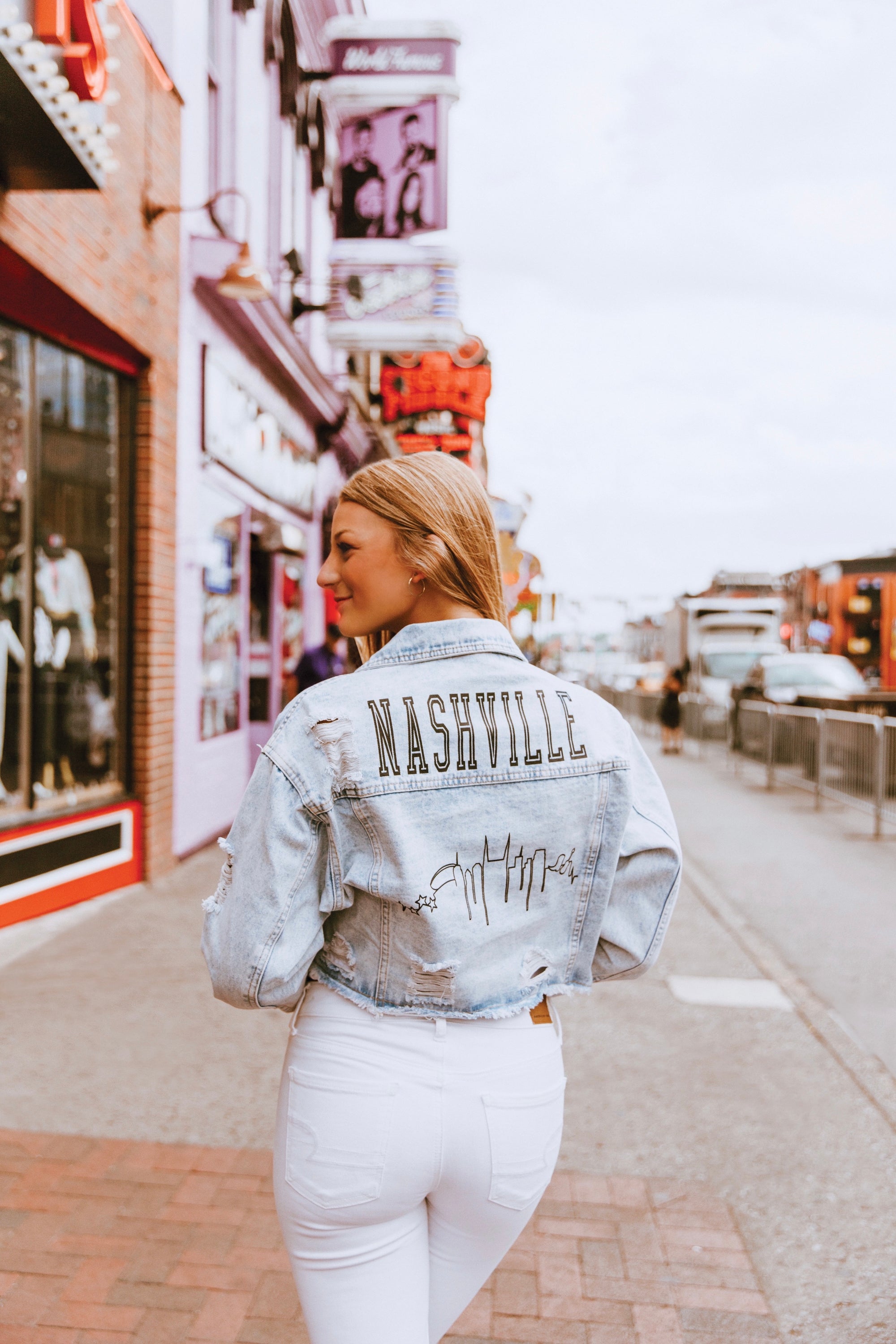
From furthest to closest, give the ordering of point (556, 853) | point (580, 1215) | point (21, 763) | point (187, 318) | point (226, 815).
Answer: point (226, 815) < point (187, 318) < point (21, 763) < point (580, 1215) < point (556, 853)

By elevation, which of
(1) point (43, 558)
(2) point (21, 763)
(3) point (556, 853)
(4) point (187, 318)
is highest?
(4) point (187, 318)

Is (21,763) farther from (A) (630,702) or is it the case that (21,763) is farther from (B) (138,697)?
(A) (630,702)

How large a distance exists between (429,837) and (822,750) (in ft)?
39.3

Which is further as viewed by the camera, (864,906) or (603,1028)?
(864,906)

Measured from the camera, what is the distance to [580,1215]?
3396 millimetres

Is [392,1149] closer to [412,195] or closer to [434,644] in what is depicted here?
[434,644]

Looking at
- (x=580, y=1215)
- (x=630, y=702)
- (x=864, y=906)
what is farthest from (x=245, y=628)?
(x=630, y=702)

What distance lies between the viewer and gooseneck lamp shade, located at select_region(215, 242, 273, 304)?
25.0 feet

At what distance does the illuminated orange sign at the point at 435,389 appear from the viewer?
695 inches

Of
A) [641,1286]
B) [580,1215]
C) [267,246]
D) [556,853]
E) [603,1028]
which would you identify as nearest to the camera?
[556,853]

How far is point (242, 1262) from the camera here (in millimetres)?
3068

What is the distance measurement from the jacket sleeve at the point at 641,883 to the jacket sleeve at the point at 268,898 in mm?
494


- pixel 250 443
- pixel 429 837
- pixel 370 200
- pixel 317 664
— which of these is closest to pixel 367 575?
pixel 429 837

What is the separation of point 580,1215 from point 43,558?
16.8 ft
